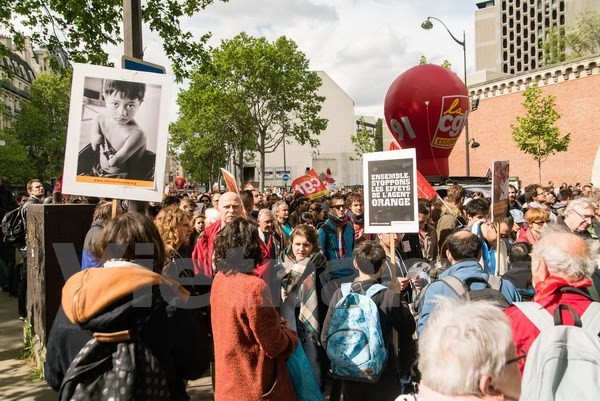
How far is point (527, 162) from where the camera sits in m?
38.7

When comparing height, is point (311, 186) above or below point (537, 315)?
above

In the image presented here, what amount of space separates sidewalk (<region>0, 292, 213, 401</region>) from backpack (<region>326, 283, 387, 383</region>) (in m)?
1.91

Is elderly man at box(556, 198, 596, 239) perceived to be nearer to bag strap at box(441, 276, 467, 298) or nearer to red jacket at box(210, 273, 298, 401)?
bag strap at box(441, 276, 467, 298)

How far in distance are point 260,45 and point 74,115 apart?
3392 cm

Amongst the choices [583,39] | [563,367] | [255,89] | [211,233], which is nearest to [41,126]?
[255,89]

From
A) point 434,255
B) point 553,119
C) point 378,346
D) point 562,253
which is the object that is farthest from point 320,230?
point 553,119

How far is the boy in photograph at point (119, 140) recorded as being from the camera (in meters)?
3.86

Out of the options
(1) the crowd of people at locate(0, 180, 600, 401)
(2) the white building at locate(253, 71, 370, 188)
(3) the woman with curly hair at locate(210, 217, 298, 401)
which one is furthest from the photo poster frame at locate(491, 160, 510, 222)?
(2) the white building at locate(253, 71, 370, 188)

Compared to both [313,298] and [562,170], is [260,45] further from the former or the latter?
[313,298]

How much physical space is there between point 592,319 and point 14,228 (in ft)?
22.0

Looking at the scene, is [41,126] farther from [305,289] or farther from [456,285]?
[456,285]

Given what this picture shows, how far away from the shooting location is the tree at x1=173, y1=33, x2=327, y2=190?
36.3m

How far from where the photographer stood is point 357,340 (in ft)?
12.0

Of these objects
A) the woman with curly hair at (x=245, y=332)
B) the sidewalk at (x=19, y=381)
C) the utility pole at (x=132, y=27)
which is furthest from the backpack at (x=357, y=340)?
the utility pole at (x=132, y=27)
